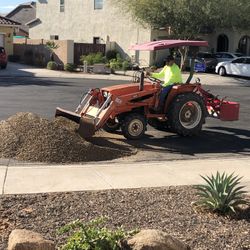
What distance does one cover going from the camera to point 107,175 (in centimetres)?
879

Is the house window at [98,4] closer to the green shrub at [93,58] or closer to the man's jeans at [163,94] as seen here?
the green shrub at [93,58]

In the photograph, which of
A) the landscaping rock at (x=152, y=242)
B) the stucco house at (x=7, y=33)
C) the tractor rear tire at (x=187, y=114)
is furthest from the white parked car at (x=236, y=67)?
the landscaping rock at (x=152, y=242)

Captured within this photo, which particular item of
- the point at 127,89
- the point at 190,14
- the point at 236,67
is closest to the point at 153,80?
the point at 127,89

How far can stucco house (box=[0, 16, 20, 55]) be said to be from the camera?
44.1 metres

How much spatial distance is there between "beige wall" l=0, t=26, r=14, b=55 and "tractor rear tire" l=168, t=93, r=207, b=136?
34.2 metres

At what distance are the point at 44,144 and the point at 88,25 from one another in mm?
37666

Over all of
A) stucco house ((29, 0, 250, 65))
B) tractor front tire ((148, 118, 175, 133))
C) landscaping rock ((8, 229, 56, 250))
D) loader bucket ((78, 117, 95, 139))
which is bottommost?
tractor front tire ((148, 118, 175, 133))

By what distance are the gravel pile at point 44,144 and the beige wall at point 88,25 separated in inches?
1242

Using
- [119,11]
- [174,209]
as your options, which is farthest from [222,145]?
[119,11]

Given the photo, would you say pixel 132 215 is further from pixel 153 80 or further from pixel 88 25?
pixel 88 25

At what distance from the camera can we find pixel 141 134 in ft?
39.8

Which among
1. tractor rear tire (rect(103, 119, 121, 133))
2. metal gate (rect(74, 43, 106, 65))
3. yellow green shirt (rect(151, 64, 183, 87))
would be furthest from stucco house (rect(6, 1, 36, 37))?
yellow green shirt (rect(151, 64, 183, 87))

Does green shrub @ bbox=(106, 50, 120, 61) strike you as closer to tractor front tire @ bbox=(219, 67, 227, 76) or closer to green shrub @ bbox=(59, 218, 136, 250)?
tractor front tire @ bbox=(219, 67, 227, 76)

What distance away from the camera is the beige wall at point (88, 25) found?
43.2m
